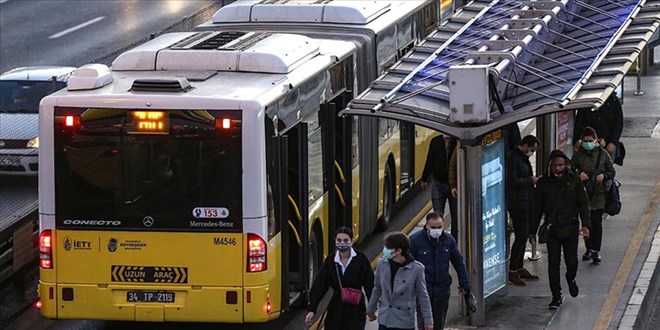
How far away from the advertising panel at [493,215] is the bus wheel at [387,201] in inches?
173

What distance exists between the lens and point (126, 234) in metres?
15.0

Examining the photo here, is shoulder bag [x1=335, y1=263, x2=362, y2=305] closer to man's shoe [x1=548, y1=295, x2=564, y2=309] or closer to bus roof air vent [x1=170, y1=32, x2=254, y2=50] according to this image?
man's shoe [x1=548, y1=295, x2=564, y2=309]

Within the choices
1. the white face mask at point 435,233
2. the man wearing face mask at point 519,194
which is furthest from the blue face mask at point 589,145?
the white face mask at point 435,233

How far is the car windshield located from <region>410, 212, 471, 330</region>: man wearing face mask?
10106 mm

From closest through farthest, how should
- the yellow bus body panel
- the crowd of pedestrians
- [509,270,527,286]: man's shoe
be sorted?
the crowd of pedestrians
the yellow bus body panel
[509,270,527,286]: man's shoe

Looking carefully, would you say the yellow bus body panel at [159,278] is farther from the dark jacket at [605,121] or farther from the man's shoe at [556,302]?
the dark jacket at [605,121]

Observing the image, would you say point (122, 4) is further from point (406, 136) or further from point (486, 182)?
point (486, 182)

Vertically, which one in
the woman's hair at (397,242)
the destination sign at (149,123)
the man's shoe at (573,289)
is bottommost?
the man's shoe at (573,289)

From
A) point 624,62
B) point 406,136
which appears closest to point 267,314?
point 624,62

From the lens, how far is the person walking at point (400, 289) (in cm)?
1285

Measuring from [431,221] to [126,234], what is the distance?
10.0 ft

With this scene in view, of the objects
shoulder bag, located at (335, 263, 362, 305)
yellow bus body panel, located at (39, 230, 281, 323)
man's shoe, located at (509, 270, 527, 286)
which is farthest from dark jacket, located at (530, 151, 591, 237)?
shoulder bag, located at (335, 263, 362, 305)

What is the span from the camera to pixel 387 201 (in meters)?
20.9

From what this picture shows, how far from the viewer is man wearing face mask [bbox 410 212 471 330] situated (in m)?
13.9
